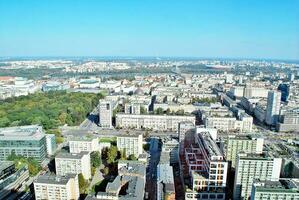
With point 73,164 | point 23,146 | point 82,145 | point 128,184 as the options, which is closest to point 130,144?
point 82,145

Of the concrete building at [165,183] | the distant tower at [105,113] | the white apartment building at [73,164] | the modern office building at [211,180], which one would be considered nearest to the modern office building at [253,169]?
the modern office building at [211,180]

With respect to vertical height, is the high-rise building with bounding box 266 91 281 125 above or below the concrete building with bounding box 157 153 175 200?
above

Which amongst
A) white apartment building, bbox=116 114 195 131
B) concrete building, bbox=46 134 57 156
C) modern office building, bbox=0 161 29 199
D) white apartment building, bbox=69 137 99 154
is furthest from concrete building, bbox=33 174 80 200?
white apartment building, bbox=116 114 195 131

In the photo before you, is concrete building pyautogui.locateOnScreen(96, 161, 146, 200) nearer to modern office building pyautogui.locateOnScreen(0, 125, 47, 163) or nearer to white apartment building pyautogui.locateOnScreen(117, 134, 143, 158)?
white apartment building pyautogui.locateOnScreen(117, 134, 143, 158)

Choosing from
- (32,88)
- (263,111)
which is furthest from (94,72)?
(263,111)

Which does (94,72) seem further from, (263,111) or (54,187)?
(54,187)
